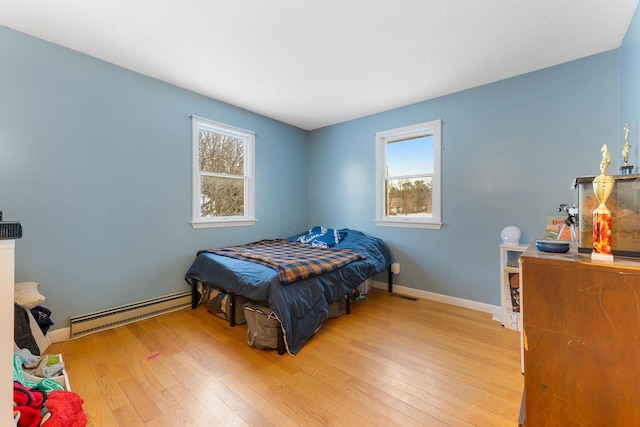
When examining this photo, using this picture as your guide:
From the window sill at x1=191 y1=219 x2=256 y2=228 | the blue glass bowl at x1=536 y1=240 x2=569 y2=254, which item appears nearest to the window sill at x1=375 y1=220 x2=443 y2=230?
the window sill at x1=191 y1=219 x2=256 y2=228

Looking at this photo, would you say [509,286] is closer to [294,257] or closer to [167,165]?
[294,257]

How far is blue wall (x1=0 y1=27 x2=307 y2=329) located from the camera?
201cm

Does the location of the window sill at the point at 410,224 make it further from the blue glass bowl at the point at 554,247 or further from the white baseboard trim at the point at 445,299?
the blue glass bowl at the point at 554,247

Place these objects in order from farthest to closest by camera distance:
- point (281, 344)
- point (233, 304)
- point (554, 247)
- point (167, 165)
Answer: point (167, 165), point (233, 304), point (281, 344), point (554, 247)

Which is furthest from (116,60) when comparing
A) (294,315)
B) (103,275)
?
(294,315)

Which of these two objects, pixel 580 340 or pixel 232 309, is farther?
pixel 232 309

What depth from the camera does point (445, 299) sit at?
306cm

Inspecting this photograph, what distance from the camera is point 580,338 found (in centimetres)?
86

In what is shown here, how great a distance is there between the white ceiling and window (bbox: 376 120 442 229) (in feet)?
2.12

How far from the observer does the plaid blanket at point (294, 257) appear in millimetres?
2210

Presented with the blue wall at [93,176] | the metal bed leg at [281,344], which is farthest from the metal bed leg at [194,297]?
the metal bed leg at [281,344]

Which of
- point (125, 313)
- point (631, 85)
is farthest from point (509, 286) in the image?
point (125, 313)

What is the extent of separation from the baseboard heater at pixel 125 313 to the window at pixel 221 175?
844 mm

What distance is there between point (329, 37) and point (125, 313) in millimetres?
3058
